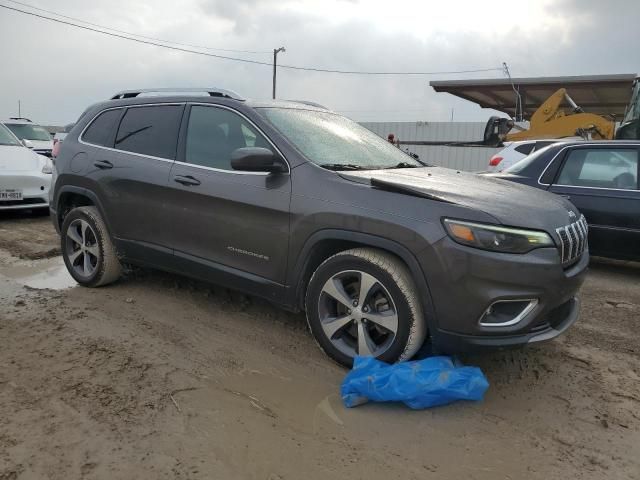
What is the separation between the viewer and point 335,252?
3400 millimetres

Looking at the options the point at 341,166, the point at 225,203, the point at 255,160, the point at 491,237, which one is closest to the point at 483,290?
the point at 491,237

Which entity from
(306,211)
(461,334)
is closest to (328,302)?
(306,211)

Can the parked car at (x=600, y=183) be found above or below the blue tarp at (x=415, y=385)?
above

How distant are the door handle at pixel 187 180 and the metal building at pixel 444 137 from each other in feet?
55.7

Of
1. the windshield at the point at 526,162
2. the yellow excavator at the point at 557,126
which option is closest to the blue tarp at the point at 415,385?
the windshield at the point at 526,162

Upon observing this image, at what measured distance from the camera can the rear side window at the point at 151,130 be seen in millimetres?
4203

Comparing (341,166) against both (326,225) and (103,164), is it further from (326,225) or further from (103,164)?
(103,164)

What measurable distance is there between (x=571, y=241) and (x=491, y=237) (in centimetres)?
64

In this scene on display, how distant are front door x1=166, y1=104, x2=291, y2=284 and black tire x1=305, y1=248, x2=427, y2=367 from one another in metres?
0.33

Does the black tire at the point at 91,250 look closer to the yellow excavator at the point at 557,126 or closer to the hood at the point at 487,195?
the hood at the point at 487,195

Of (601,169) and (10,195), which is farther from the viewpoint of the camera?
(10,195)

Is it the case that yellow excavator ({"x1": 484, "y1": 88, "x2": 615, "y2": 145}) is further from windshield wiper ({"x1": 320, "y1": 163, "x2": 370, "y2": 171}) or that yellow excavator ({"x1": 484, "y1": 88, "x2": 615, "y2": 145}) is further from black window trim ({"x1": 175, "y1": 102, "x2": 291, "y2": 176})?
black window trim ({"x1": 175, "y1": 102, "x2": 291, "y2": 176})

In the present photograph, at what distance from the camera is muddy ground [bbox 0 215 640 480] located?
7.91 feet

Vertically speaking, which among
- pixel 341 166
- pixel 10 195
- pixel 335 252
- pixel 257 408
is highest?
pixel 341 166
